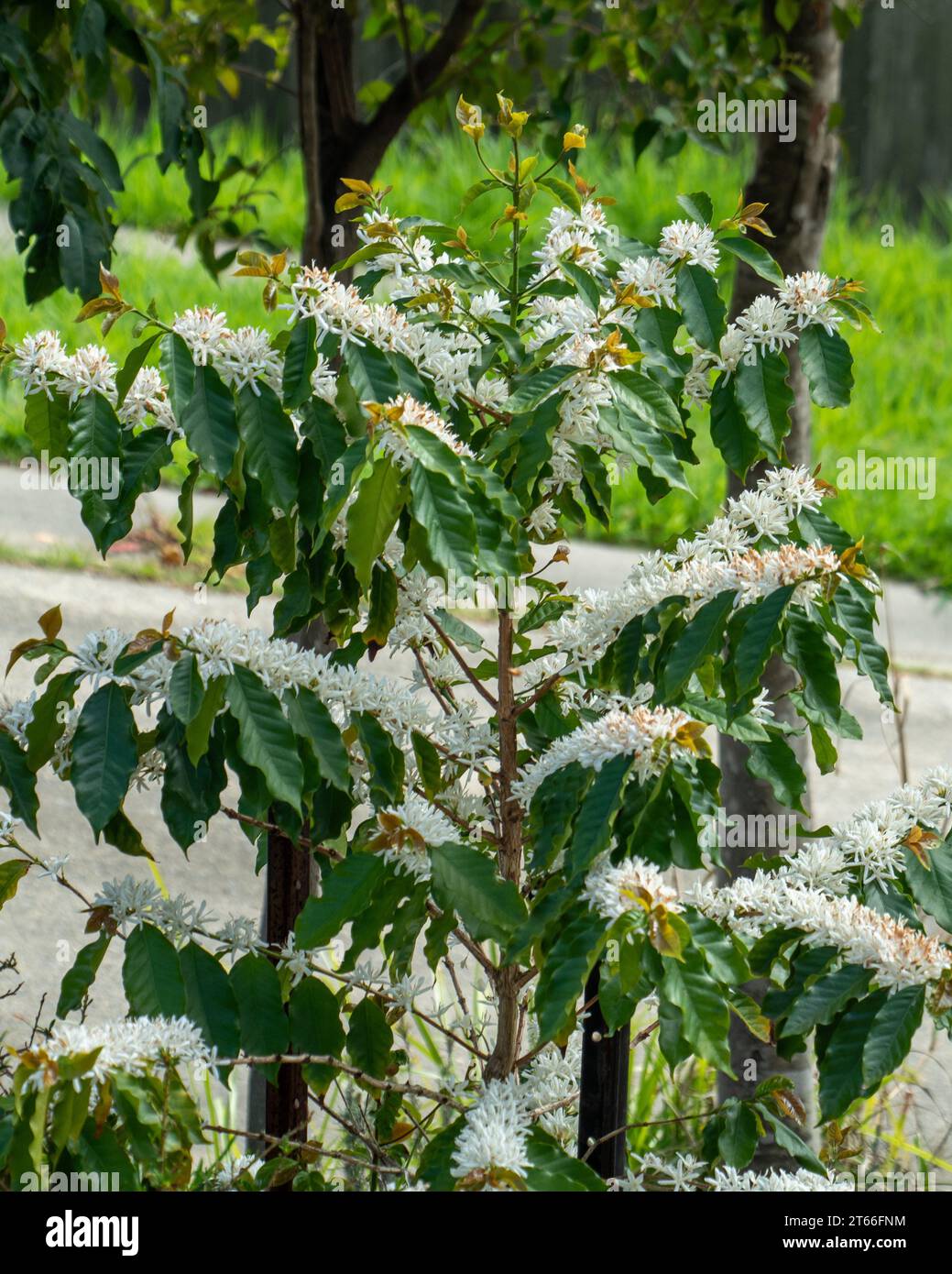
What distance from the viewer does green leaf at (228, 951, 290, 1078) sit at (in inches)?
63.7

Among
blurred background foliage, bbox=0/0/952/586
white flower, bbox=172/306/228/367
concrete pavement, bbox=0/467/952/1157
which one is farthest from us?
concrete pavement, bbox=0/467/952/1157

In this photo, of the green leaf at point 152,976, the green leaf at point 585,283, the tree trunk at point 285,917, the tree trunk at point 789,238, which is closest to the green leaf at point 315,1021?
the green leaf at point 152,976

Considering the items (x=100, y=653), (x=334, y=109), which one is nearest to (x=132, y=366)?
(x=100, y=653)

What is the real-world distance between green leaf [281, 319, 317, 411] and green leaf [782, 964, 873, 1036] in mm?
779

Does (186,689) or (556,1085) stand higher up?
(186,689)

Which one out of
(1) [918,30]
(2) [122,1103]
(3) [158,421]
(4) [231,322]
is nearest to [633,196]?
(4) [231,322]

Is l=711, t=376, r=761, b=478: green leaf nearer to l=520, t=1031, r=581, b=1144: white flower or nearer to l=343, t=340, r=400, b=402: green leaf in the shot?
l=343, t=340, r=400, b=402: green leaf

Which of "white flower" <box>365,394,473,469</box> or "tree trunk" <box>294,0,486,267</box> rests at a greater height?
"tree trunk" <box>294,0,486,267</box>

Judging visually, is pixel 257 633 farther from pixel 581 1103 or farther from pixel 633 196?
pixel 633 196

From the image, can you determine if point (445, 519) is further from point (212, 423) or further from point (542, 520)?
point (542, 520)

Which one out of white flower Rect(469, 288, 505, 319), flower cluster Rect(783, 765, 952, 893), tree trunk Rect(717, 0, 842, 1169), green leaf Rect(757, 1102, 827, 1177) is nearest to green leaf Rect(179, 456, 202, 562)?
white flower Rect(469, 288, 505, 319)

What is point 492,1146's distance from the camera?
139 centimetres

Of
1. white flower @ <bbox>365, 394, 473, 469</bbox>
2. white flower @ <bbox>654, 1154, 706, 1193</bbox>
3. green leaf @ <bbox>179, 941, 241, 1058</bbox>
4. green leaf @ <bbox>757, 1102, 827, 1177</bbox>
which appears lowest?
white flower @ <bbox>654, 1154, 706, 1193</bbox>

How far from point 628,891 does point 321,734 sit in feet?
1.23
